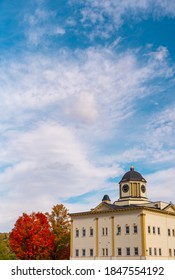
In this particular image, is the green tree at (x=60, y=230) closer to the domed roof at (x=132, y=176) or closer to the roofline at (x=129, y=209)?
the roofline at (x=129, y=209)

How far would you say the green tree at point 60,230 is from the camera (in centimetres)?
6762

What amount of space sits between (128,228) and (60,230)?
18.8 meters

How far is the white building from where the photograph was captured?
175 ft

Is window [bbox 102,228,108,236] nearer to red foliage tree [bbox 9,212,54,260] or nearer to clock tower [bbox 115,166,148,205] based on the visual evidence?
clock tower [bbox 115,166,148,205]

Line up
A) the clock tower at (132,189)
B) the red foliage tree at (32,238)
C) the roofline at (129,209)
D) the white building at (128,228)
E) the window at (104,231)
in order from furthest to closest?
the red foliage tree at (32,238) < the clock tower at (132,189) < the window at (104,231) < the roofline at (129,209) < the white building at (128,228)

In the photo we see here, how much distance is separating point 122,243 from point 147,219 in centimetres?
521

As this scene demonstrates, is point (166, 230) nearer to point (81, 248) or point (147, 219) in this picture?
point (147, 219)

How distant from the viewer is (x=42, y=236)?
216ft

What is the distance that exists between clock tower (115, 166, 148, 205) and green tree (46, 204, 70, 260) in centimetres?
1363

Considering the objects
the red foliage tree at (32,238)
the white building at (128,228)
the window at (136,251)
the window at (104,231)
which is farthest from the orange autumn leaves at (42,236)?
the window at (136,251)

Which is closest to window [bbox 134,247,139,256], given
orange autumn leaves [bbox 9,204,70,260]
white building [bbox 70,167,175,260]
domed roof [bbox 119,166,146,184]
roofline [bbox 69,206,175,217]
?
white building [bbox 70,167,175,260]
